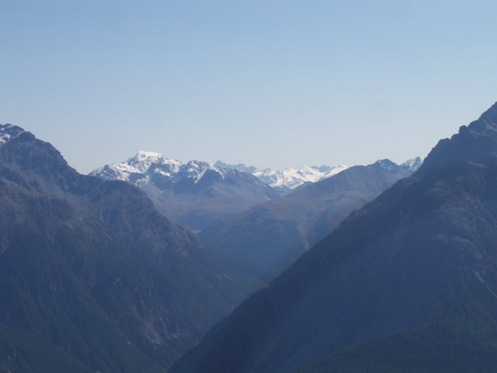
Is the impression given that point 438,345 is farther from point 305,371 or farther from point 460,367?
point 305,371

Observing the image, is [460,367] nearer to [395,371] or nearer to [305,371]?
[395,371]

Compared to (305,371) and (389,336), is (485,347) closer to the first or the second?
(389,336)

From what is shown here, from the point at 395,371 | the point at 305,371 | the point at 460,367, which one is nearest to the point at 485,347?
the point at 460,367

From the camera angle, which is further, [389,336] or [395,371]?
[389,336]

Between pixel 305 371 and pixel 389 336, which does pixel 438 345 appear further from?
pixel 305 371

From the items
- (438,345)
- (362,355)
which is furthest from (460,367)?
(362,355)

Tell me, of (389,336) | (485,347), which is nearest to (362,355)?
(389,336)
